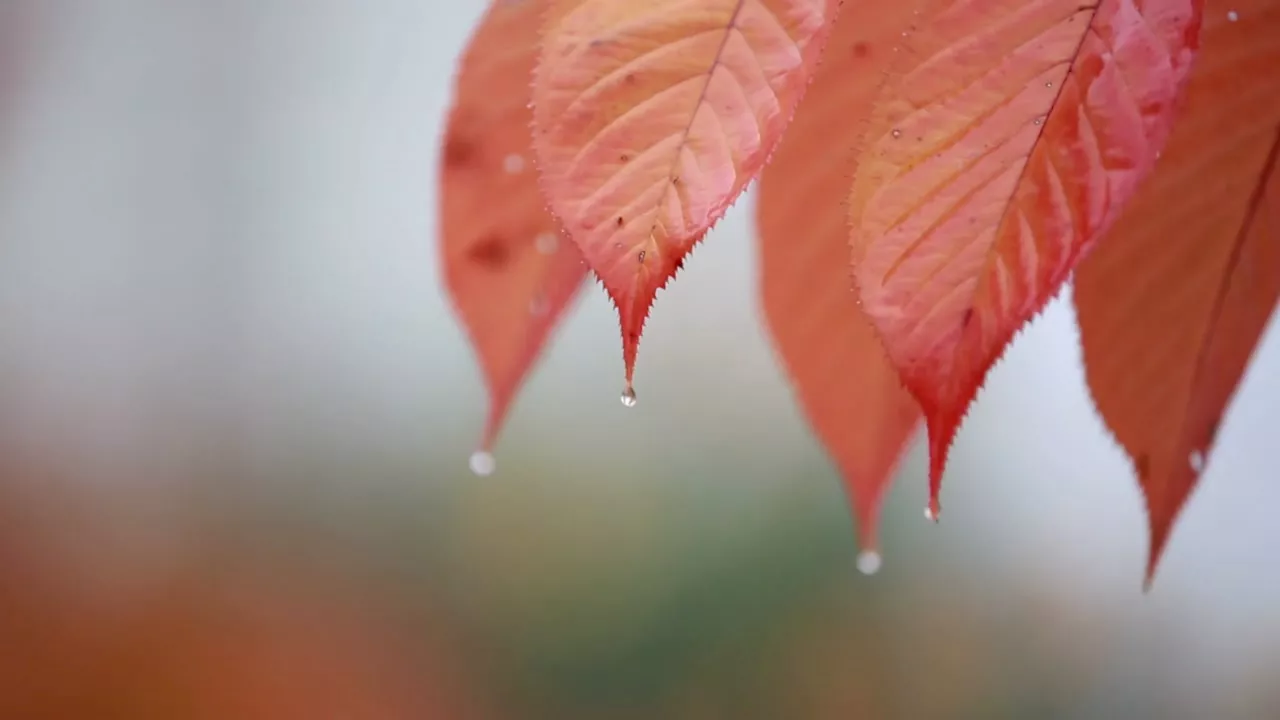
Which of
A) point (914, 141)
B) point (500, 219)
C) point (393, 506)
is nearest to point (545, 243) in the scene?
point (500, 219)

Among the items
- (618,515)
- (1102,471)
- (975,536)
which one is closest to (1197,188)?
(1102,471)

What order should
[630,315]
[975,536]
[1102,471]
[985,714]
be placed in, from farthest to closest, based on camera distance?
[985,714], [975,536], [1102,471], [630,315]

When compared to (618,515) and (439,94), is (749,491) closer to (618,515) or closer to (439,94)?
(618,515)

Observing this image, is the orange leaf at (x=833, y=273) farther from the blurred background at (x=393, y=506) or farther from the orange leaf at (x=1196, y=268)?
the blurred background at (x=393, y=506)

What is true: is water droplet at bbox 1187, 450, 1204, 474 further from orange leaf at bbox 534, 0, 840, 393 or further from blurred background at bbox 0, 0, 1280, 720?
blurred background at bbox 0, 0, 1280, 720

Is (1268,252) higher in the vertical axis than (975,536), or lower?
higher

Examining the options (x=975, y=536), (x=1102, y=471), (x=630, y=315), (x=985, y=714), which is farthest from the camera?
(x=985, y=714)

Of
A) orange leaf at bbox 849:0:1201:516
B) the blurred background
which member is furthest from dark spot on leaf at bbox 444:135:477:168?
the blurred background

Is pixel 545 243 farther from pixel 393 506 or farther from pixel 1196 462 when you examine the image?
pixel 393 506
